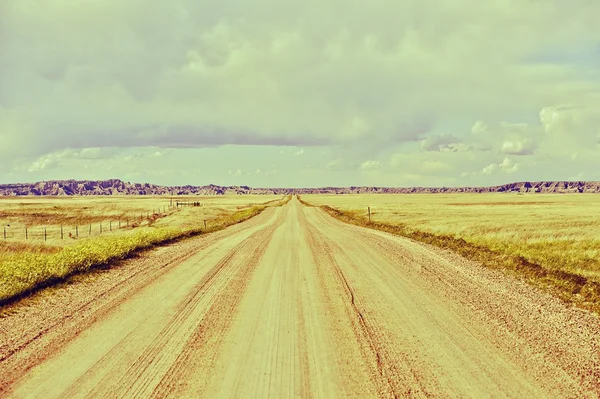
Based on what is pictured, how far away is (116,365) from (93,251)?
1039 centimetres

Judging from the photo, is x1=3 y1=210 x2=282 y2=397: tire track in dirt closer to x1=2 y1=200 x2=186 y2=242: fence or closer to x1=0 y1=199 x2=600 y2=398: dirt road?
x1=0 y1=199 x2=600 y2=398: dirt road

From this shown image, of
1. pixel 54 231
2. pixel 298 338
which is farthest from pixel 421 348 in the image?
pixel 54 231

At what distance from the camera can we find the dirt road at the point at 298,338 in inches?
227

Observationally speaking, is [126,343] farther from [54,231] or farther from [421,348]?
[54,231]

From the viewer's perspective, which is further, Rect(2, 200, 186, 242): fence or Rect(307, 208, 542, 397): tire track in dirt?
Rect(2, 200, 186, 242): fence

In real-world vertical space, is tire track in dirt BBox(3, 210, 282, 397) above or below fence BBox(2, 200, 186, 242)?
above

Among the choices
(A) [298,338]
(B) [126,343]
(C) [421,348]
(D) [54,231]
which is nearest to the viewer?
(C) [421,348]

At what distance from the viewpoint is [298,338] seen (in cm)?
759

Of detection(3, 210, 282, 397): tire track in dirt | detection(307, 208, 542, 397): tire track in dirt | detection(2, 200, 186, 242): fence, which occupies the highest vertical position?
detection(3, 210, 282, 397): tire track in dirt

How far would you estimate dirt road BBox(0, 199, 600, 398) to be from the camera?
18.9 feet

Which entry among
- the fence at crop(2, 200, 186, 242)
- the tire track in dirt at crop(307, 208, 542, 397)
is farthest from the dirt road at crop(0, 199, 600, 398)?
the fence at crop(2, 200, 186, 242)

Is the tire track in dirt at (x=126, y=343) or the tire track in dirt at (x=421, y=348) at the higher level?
the tire track in dirt at (x=126, y=343)

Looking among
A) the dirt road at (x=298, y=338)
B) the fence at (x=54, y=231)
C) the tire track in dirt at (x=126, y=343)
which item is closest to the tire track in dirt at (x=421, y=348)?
the dirt road at (x=298, y=338)

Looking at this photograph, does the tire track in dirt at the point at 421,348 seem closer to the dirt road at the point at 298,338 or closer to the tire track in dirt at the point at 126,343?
the dirt road at the point at 298,338
